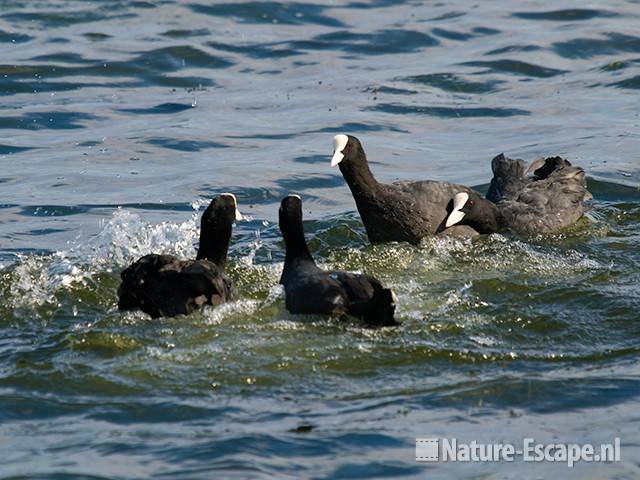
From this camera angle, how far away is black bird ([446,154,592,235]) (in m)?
9.91

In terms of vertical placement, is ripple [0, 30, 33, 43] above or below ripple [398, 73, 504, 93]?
above

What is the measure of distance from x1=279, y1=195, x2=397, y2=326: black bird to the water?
114 mm

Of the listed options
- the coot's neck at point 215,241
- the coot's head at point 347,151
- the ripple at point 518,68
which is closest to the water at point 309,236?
the ripple at point 518,68

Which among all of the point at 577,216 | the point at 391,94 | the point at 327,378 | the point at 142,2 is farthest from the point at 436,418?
the point at 142,2

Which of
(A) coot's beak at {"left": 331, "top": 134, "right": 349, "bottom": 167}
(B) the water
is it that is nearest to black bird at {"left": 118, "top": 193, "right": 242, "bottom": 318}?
(B) the water

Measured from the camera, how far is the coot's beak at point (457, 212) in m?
9.71

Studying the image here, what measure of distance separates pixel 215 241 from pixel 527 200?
3.18 m

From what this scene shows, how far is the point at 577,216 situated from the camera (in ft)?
34.4

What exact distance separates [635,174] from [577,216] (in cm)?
173

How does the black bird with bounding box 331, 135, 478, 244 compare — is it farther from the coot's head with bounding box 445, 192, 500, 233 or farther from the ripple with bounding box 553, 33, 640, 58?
the ripple with bounding box 553, 33, 640, 58

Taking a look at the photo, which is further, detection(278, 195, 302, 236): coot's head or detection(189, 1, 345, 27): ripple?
detection(189, 1, 345, 27): ripple

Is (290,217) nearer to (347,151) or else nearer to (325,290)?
(325,290)

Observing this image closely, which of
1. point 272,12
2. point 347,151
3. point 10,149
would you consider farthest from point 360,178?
point 272,12

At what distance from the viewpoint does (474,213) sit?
32.3 ft
